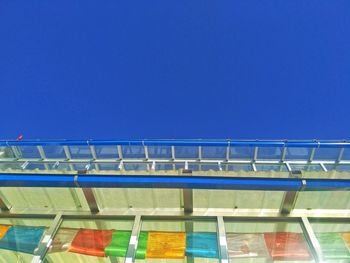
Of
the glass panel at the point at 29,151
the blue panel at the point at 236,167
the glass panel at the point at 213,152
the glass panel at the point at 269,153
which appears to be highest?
the glass panel at the point at 29,151

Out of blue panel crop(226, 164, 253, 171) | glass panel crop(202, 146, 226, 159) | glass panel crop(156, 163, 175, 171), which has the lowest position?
glass panel crop(156, 163, 175, 171)

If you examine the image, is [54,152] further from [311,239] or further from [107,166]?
[311,239]

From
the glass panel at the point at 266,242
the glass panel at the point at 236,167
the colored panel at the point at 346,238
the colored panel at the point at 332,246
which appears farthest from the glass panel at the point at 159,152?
the colored panel at the point at 346,238

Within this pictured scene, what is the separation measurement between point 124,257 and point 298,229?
3.13 meters

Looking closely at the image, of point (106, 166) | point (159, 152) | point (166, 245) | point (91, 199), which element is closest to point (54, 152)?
point (106, 166)

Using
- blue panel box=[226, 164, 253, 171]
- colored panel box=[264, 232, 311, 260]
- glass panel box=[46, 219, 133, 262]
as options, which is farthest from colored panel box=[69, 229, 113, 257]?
blue panel box=[226, 164, 253, 171]

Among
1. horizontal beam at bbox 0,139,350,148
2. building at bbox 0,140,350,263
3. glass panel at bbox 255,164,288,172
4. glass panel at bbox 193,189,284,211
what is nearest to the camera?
building at bbox 0,140,350,263

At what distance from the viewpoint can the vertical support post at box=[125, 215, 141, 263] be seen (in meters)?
4.92

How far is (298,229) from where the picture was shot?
213 inches

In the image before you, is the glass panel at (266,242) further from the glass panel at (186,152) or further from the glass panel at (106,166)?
the glass panel at (106,166)

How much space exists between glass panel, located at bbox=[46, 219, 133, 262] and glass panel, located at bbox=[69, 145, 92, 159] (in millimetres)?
6013

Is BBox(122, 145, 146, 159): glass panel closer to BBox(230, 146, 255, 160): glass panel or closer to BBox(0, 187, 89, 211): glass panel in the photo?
BBox(230, 146, 255, 160): glass panel

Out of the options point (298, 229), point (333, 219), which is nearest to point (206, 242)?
point (298, 229)

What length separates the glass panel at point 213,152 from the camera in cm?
1100
